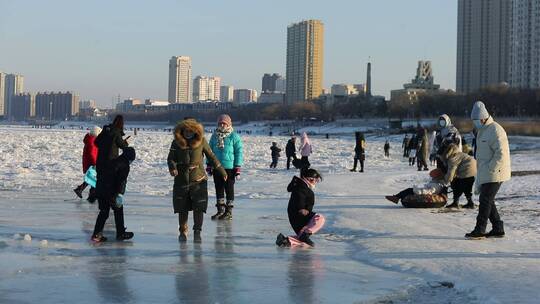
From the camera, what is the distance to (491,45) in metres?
159

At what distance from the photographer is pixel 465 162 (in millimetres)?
11016

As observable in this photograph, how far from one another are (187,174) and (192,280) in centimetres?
243

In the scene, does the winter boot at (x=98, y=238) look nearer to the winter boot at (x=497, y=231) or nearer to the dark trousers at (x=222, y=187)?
the dark trousers at (x=222, y=187)

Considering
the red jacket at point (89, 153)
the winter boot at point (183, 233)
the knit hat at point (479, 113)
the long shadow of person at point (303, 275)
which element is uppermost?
the knit hat at point (479, 113)

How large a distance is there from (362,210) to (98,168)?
459cm

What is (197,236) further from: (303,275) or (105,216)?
(303,275)

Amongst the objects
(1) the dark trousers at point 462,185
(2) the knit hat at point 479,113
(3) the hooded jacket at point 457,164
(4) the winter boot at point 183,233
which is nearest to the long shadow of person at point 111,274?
(4) the winter boot at point 183,233

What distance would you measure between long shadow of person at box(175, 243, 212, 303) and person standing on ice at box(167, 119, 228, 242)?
35.8 inches

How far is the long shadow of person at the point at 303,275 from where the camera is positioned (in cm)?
522

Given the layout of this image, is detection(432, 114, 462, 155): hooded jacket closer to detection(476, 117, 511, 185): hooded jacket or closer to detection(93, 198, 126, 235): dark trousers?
detection(476, 117, 511, 185): hooded jacket

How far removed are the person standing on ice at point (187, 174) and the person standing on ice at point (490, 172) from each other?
319cm

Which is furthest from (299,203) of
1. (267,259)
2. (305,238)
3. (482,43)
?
(482,43)

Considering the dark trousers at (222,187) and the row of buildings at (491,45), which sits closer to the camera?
the dark trousers at (222,187)

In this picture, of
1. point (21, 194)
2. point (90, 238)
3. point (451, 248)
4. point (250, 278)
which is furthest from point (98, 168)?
point (21, 194)
